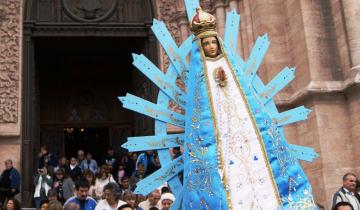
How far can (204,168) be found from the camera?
3.38m

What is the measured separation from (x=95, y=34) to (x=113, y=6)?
823 mm

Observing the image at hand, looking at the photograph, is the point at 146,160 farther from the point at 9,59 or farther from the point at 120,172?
the point at 9,59

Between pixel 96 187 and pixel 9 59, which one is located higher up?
pixel 9 59

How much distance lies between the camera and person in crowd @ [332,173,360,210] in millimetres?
5348

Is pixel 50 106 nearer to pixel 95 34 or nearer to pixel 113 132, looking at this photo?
pixel 113 132

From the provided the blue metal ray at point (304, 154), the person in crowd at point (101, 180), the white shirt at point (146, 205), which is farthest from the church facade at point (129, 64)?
the blue metal ray at point (304, 154)

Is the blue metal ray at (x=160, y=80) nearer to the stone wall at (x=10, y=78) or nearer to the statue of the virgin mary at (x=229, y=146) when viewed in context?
the statue of the virgin mary at (x=229, y=146)

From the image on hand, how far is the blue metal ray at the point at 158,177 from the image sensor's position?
12.8ft

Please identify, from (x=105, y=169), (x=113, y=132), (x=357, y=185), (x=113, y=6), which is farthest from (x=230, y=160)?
(x=113, y=132)

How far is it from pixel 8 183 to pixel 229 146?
644cm

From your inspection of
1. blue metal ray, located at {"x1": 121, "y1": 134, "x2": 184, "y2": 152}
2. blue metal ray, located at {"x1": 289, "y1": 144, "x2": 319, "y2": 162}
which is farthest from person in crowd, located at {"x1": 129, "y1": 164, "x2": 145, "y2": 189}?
blue metal ray, located at {"x1": 289, "y1": 144, "x2": 319, "y2": 162}

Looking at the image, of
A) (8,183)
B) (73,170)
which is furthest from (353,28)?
(8,183)

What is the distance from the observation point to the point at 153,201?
256 inches

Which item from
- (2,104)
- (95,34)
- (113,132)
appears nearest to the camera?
(2,104)
